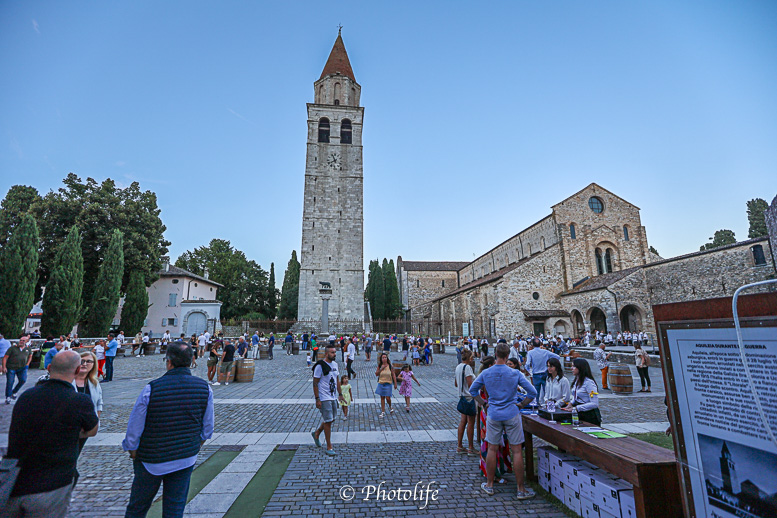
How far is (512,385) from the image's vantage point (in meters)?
4.36

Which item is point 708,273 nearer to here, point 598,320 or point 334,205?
point 598,320

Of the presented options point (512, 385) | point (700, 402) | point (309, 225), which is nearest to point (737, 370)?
point (700, 402)

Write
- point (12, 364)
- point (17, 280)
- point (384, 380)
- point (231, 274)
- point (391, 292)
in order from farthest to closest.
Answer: point (391, 292), point (231, 274), point (17, 280), point (12, 364), point (384, 380)

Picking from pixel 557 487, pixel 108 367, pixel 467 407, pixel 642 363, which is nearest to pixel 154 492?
pixel 557 487

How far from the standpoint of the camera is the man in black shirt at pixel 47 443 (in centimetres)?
241

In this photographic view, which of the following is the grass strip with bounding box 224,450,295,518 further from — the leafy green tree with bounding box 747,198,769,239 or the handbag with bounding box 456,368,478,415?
the leafy green tree with bounding box 747,198,769,239

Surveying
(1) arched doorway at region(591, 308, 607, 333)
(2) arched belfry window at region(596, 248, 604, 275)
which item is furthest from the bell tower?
(2) arched belfry window at region(596, 248, 604, 275)

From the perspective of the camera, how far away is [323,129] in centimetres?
4056

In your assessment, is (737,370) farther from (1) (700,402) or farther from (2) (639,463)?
(2) (639,463)

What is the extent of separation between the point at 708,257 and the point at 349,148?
32878 millimetres

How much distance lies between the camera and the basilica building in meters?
26.4

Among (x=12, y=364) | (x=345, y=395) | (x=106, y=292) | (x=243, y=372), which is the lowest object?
(x=243, y=372)

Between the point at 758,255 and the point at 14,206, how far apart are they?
54.0 m

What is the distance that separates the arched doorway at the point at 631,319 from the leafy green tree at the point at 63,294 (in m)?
41.1
